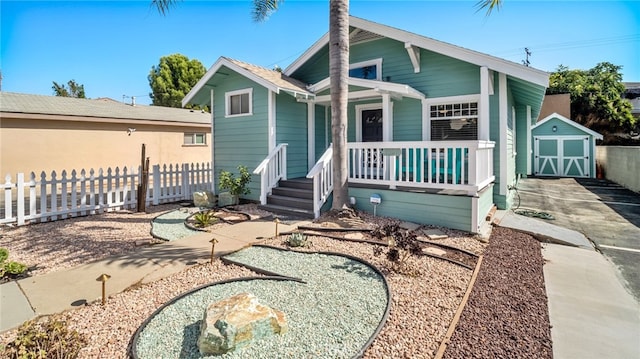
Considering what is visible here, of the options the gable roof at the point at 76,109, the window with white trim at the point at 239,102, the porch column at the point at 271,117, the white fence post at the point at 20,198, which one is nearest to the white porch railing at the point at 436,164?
the porch column at the point at 271,117

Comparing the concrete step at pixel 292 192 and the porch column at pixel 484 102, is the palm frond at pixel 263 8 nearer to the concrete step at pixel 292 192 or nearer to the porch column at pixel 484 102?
the concrete step at pixel 292 192

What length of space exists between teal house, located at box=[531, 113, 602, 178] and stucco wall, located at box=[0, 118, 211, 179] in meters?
19.6

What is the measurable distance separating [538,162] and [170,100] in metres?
29.9

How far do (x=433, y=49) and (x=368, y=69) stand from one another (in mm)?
2163

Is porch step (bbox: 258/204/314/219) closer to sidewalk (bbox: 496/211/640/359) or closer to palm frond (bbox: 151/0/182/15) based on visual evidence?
sidewalk (bbox: 496/211/640/359)

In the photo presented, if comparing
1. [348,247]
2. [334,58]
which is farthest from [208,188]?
[348,247]

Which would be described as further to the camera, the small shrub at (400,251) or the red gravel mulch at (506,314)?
the small shrub at (400,251)

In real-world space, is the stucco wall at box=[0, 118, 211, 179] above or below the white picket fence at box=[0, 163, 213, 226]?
above

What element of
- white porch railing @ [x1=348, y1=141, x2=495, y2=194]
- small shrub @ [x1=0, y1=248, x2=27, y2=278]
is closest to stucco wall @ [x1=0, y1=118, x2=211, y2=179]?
small shrub @ [x1=0, y1=248, x2=27, y2=278]

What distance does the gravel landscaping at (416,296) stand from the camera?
8.40 feet

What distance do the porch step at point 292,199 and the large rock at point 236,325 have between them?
4463 mm

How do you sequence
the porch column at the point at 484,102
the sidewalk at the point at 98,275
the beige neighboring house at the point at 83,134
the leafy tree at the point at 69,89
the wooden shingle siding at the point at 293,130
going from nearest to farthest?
the sidewalk at the point at 98,275 → the porch column at the point at 484,102 → the wooden shingle siding at the point at 293,130 → the beige neighboring house at the point at 83,134 → the leafy tree at the point at 69,89

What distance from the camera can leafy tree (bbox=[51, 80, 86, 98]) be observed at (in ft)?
135

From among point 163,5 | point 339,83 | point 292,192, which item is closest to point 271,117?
point 292,192
